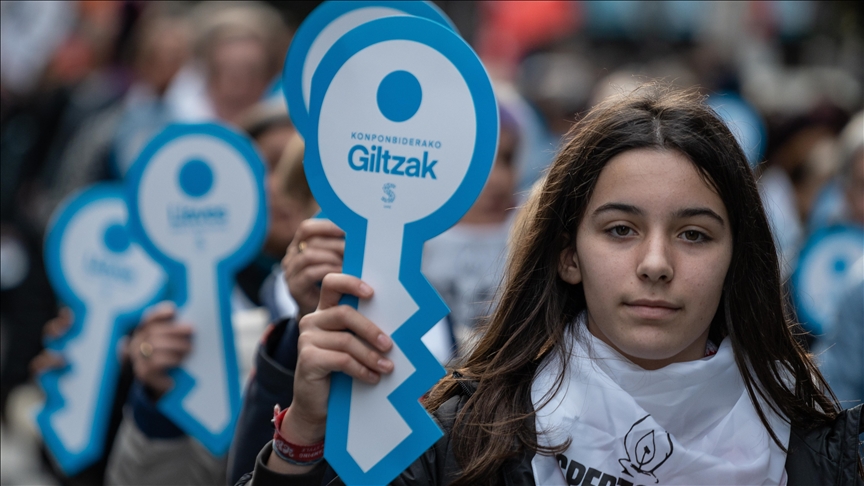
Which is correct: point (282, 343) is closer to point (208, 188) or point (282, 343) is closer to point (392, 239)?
point (392, 239)

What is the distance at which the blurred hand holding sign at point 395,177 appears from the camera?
1910mm

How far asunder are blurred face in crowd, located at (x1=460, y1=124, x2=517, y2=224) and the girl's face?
2036mm

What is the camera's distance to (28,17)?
6.70 m

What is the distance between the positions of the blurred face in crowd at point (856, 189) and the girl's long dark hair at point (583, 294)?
2870mm

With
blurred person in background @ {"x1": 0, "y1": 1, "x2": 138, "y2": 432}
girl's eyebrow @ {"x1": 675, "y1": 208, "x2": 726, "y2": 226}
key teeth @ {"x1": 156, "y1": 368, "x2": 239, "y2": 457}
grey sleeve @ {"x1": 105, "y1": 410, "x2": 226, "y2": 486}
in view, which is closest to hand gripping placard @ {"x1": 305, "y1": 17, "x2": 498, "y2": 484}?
girl's eyebrow @ {"x1": 675, "y1": 208, "x2": 726, "y2": 226}

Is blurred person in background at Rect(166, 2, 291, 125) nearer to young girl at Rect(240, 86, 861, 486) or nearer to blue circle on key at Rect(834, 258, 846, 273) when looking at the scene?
blue circle on key at Rect(834, 258, 846, 273)

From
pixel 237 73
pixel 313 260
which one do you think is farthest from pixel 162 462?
pixel 237 73

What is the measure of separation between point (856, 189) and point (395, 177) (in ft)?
11.9

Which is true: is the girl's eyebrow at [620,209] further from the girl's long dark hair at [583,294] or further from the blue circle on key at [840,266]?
the blue circle on key at [840,266]

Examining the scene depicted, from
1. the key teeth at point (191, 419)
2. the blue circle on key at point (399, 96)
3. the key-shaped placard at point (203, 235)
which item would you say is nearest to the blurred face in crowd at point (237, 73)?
the key-shaped placard at point (203, 235)

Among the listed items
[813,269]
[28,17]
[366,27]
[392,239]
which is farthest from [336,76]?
[28,17]

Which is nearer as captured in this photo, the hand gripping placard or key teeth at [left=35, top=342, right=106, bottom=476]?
the hand gripping placard

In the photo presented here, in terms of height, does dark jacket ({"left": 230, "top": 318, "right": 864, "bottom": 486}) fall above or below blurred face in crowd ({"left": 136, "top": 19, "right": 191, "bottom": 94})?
below

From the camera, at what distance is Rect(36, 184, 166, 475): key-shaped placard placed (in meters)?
3.52
